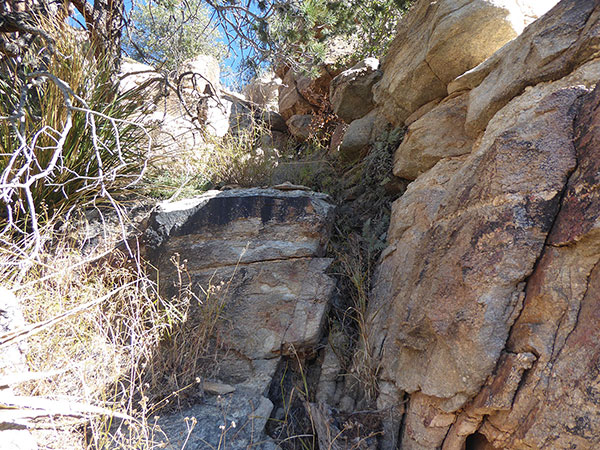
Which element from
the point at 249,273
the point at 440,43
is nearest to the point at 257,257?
the point at 249,273

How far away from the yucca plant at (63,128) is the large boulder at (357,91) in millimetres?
2256

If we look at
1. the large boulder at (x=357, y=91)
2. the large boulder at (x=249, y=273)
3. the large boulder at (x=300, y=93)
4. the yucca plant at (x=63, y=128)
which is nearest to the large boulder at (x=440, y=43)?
the large boulder at (x=357, y=91)

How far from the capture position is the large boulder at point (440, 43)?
279 cm

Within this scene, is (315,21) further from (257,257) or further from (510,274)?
(510,274)

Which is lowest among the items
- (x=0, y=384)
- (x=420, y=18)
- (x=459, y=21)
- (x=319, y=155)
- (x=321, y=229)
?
(x=0, y=384)

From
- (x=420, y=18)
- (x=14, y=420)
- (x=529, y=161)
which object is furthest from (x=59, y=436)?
(x=420, y=18)

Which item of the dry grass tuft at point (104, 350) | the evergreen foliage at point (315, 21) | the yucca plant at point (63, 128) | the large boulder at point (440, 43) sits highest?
the evergreen foliage at point (315, 21)

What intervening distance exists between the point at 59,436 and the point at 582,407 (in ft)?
7.36

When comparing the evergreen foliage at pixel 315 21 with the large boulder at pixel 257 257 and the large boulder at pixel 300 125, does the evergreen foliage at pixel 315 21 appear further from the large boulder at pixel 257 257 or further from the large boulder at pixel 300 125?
the large boulder at pixel 257 257

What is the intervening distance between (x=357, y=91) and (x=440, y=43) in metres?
1.55

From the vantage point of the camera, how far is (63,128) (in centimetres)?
Answer: 310

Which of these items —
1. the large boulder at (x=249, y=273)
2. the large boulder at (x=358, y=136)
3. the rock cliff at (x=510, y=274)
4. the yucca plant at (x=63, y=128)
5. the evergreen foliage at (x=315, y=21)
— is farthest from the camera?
the large boulder at (x=358, y=136)

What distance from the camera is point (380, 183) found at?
3539 millimetres

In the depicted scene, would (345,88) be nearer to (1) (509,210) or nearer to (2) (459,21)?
(2) (459,21)
